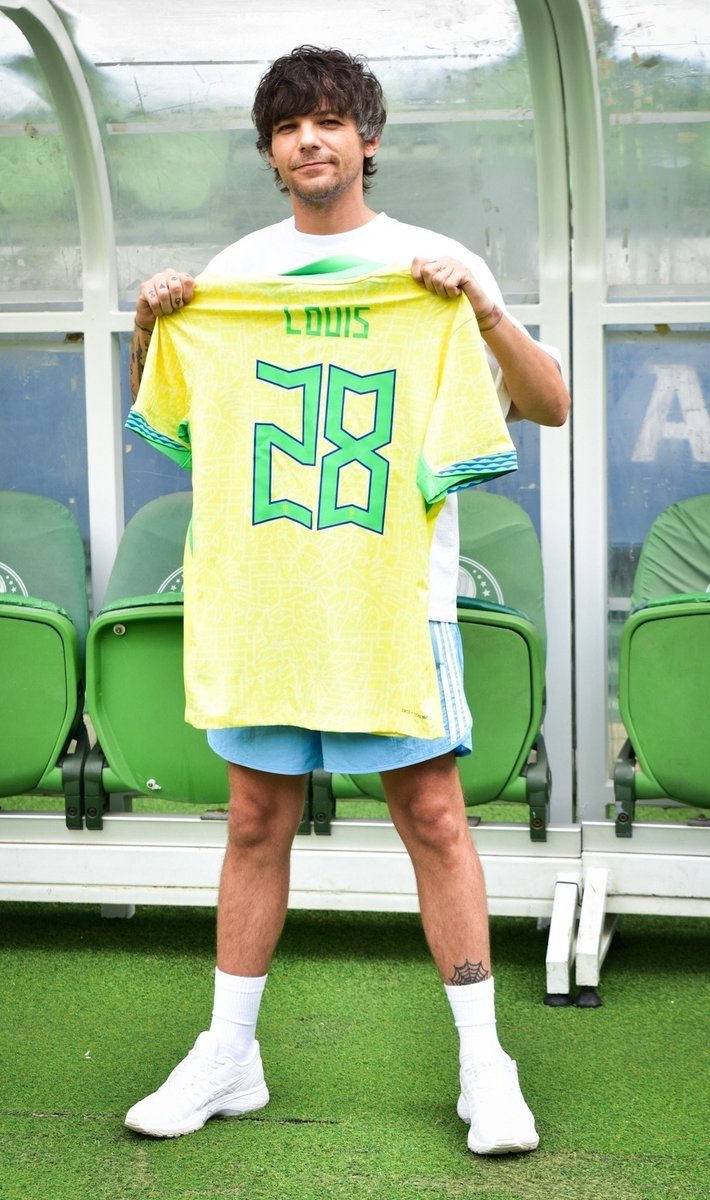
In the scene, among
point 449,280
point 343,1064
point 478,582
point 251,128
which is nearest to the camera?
point 449,280

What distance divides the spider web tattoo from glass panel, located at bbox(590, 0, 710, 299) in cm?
195

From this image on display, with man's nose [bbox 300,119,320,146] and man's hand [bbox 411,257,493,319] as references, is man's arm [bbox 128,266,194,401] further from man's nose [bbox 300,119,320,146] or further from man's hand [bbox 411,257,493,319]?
man's hand [bbox 411,257,493,319]

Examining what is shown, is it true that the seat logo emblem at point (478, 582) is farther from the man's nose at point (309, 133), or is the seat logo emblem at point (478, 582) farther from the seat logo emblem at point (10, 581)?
the man's nose at point (309, 133)

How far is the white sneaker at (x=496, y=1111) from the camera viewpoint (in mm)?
2592

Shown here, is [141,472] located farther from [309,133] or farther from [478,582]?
[309,133]

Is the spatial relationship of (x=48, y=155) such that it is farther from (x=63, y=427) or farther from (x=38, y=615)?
(x=38, y=615)

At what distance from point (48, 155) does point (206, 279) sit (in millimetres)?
1710

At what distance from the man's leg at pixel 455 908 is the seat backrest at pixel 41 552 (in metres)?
1.63

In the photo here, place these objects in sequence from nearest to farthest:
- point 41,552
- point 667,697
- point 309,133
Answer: point 309,133
point 667,697
point 41,552

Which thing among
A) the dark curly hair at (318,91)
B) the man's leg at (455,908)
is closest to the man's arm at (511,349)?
the dark curly hair at (318,91)

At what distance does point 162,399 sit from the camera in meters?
2.77

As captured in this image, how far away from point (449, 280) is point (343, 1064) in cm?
156

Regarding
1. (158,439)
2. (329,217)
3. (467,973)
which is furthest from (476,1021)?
(329,217)

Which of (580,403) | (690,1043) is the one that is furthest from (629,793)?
(580,403)
